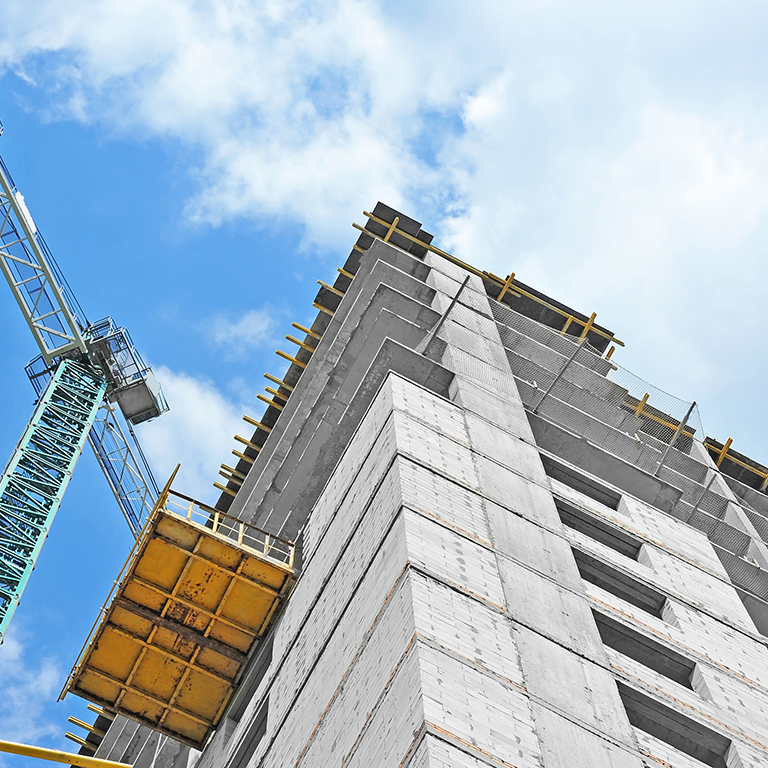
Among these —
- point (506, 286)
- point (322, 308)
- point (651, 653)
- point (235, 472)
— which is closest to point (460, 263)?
point (506, 286)

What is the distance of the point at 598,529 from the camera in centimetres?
1595

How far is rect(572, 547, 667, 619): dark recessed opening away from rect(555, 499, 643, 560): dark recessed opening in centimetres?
129

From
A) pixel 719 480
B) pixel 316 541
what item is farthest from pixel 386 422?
pixel 719 480

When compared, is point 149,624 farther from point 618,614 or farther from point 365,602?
point 618,614

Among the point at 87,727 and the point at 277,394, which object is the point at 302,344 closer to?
the point at 277,394

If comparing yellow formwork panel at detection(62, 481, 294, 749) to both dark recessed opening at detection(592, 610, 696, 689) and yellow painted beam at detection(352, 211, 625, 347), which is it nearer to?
dark recessed opening at detection(592, 610, 696, 689)

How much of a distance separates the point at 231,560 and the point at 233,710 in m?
2.50

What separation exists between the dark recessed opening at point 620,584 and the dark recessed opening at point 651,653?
1.28 metres

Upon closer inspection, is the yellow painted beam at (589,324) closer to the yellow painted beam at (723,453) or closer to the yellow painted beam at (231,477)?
the yellow painted beam at (723,453)

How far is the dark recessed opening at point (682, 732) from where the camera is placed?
38.8 feet

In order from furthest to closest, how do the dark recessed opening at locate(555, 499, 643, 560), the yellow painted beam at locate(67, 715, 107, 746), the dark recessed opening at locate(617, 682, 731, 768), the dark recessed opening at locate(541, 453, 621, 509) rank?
the yellow painted beam at locate(67, 715, 107, 746) → the dark recessed opening at locate(541, 453, 621, 509) → the dark recessed opening at locate(555, 499, 643, 560) → the dark recessed opening at locate(617, 682, 731, 768)

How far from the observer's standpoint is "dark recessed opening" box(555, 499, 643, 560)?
15.8 meters

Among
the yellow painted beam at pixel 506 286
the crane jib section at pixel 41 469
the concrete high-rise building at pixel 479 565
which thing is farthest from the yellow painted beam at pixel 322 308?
the crane jib section at pixel 41 469

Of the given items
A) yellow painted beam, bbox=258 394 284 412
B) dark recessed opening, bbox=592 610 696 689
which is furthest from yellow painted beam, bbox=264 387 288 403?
dark recessed opening, bbox=592 610 696 689
